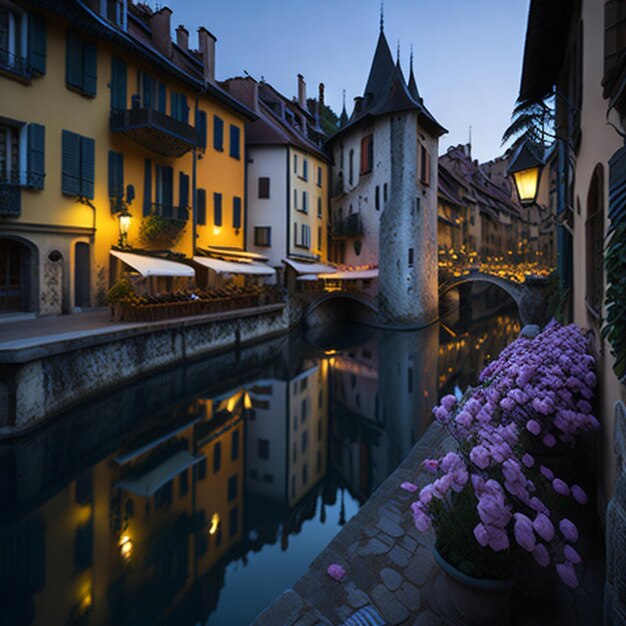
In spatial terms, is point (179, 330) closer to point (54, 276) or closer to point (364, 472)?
point (54, 276)

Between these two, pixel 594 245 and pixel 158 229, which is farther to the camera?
pixel 158 229

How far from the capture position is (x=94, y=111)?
1502 centimetres

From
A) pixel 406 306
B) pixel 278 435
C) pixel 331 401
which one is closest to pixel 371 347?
pixel 406 306

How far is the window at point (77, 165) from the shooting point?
551 inches

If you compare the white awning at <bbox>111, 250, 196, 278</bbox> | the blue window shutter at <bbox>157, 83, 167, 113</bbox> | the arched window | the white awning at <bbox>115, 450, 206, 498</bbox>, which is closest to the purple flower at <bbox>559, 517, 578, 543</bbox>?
the arched window

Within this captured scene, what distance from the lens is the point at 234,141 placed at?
23.0 m

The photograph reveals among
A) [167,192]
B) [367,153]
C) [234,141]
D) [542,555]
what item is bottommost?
[542,555]

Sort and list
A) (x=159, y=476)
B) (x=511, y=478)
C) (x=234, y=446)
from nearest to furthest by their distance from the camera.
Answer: (x=511, y=478)
(x=159, y=476)
(x=234, y=446)

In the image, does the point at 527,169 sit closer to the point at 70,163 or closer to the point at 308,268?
the point at 70,163

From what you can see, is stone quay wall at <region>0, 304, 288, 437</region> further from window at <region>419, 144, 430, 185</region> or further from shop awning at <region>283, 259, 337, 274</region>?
window at <region>419, 144, 430, 185</region>

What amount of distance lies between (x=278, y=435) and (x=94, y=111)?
13.1 m

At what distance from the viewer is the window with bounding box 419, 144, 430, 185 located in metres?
25.8

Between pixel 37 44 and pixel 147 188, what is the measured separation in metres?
5.58

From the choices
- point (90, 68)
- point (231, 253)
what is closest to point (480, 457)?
point (90, 68)
